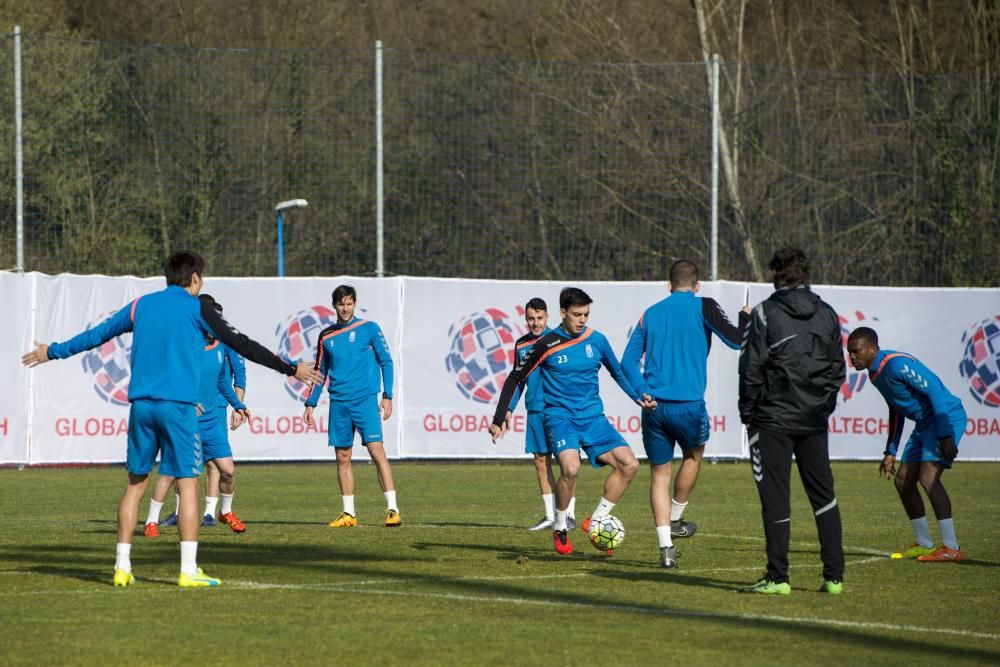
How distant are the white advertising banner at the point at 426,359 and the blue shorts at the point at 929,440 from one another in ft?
36.6

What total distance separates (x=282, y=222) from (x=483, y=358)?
4557 millimetres

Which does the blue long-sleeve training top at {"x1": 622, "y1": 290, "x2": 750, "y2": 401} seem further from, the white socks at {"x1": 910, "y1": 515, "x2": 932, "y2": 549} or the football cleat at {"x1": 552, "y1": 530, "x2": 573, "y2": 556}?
the white socks at {"x1": 910, "y1": 515, "x2": 932, "y2": 549}

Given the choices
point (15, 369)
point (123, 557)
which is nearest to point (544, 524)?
point (123, 557)

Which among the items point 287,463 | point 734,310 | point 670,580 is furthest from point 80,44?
point 670,580

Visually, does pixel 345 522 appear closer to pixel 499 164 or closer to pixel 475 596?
pixel 475 596

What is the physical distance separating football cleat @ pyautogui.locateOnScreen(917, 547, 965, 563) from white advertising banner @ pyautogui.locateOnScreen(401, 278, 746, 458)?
1120 centimetres

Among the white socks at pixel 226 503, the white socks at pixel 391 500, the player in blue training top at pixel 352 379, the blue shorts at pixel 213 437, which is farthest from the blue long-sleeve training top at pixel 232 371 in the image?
the white socks at pixel 391 500

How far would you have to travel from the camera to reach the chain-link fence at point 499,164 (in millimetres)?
24594

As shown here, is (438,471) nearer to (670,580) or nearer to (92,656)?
(670,580)

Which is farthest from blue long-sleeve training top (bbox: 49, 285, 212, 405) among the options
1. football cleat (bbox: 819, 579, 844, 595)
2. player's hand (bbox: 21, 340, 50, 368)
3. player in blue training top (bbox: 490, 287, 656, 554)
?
football cleat (bbox: 819, 579, 844, 595)

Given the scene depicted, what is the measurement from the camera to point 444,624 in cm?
859

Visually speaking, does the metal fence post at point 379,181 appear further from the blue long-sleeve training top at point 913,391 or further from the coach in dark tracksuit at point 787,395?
the coach in dark tracksuit at point 787,395

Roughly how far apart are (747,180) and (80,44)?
11178 millimetres

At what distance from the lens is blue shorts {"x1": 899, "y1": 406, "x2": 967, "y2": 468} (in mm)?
11883
